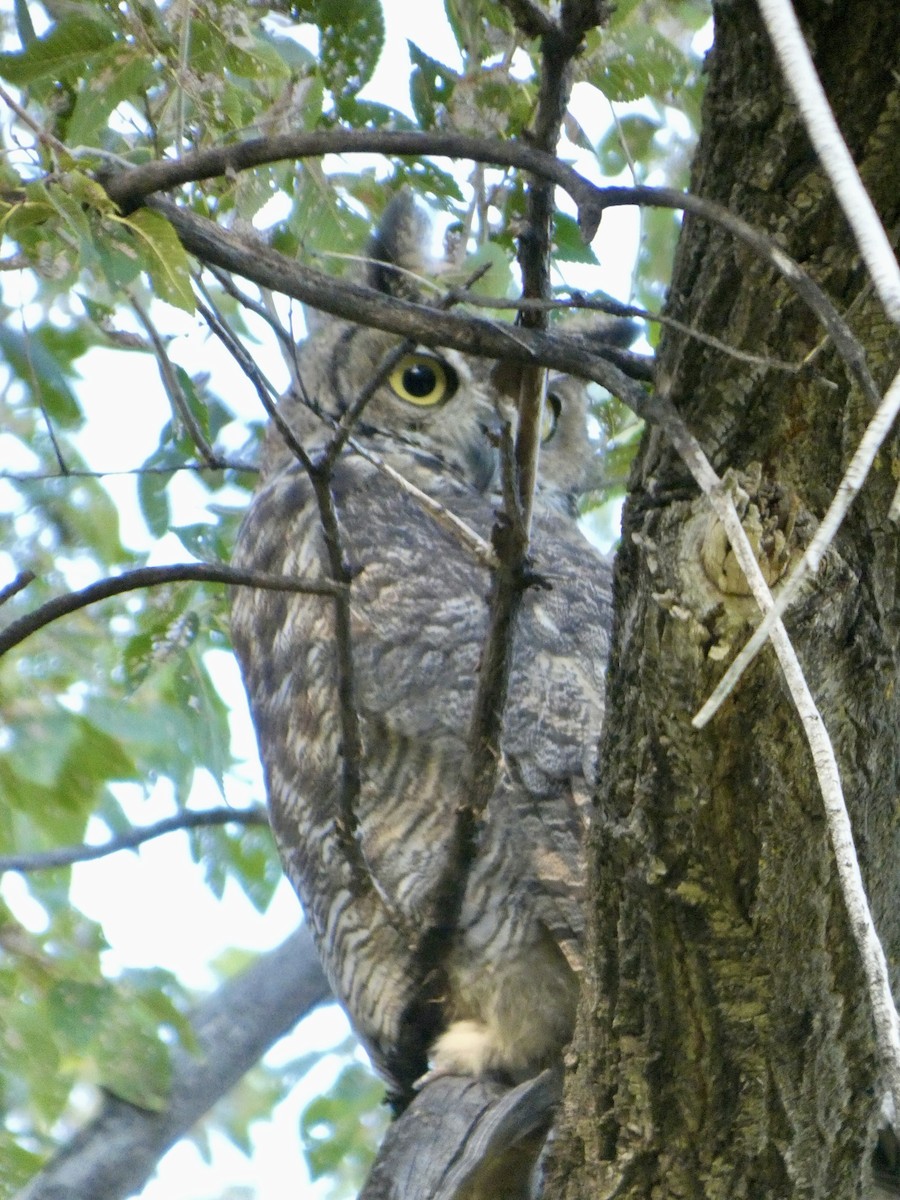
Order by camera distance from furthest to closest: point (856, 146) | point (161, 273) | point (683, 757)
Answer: point (161, 273) → point (683, 757) → point (856, 146)

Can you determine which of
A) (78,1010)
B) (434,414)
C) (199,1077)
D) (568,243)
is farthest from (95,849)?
(568,243)

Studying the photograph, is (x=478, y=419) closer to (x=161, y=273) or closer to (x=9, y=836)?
(x=9, y=836)

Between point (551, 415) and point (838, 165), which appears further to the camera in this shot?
point (551, 415)

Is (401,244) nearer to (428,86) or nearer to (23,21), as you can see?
(428,86)

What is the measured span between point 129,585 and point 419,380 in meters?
1.56

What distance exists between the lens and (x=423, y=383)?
2754mm

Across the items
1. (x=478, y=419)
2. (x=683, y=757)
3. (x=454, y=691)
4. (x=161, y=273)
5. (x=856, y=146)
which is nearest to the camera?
(x=856, y=146)

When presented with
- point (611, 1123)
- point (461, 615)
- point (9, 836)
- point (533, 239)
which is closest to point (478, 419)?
point (461, 615)

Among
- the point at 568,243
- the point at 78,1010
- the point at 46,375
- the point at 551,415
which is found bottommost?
the point at 78,1010

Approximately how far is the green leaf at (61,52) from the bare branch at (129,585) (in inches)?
22.7

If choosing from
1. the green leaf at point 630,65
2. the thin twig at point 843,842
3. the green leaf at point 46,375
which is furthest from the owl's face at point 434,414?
Result: the thin twig at point 843,842

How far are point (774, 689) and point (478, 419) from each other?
1.68 metres

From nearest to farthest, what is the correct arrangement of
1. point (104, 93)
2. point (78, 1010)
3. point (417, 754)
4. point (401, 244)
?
point (104, 93) < point (417, 754) < point (78, 1010) < point (401, 244)

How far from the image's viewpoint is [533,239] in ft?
4.25
